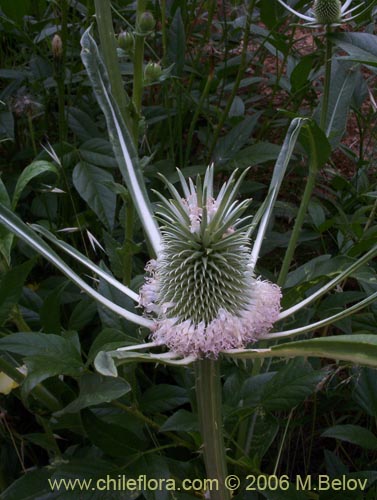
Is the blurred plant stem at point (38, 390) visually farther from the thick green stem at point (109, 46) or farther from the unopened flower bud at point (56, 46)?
the unopened flower bud at point (56, 46)

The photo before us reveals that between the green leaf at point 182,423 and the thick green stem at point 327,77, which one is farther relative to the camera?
the thick green stem at point 327,77

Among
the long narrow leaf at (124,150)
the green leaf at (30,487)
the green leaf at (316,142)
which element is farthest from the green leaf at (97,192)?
Result: the green leaf at (30,487)

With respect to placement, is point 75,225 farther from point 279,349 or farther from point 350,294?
point 279,349

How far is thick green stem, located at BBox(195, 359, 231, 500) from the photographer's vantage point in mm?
993

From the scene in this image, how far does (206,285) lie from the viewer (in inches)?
40.9

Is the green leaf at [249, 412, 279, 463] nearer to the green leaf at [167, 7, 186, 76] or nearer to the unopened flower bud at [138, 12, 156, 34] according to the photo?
the unopened flower bud at [138, 12, 156, 34]

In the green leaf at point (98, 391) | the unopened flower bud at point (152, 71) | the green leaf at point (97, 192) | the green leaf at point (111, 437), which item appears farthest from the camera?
the green leaf at point (97, 192)

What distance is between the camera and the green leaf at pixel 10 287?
3.87 ft

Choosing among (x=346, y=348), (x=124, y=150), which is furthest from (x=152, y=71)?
(x=346, y=348)

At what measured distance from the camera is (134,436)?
124 centimetres

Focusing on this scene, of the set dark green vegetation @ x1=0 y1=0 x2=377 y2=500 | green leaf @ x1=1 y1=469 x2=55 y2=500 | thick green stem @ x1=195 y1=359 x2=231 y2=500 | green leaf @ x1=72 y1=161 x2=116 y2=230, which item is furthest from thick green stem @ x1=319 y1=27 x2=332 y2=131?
green leaf @ x1=1 y1=469 x2=55 y2=500

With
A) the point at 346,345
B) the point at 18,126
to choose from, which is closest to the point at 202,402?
the point at 346,345

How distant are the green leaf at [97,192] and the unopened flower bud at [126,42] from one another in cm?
32

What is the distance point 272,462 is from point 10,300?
0.86 meters
